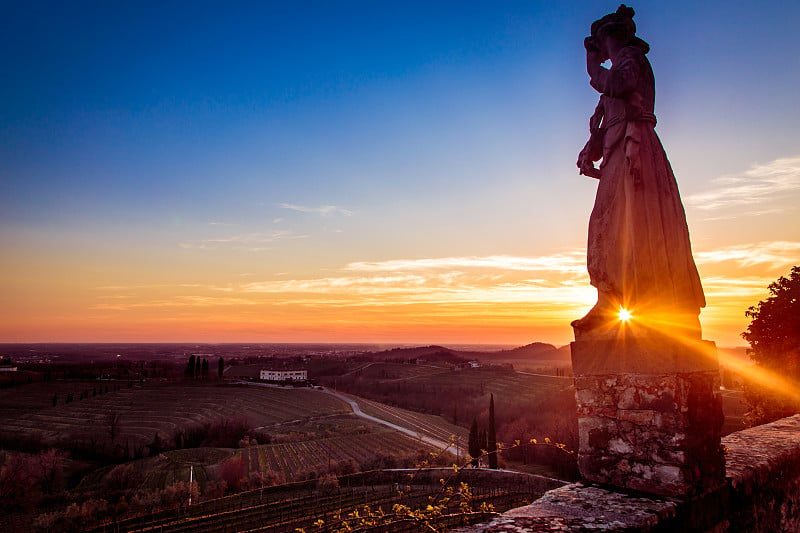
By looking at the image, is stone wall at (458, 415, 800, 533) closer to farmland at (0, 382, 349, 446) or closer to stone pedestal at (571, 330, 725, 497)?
stone pedestal at (571, 330, 725, 497)

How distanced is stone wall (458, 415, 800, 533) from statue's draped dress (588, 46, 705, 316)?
1.38 meters

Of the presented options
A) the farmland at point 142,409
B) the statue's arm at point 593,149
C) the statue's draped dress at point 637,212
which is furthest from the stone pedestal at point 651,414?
the farmland at point 142,409

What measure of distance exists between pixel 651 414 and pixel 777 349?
14.3 metres

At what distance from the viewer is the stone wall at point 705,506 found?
8.74 ft

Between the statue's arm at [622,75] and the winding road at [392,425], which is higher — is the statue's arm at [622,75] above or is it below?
above

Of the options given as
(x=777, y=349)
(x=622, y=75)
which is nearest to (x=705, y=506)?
(x=622, y=75)

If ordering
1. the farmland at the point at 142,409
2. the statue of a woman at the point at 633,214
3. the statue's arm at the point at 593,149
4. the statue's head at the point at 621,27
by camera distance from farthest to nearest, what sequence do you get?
the farmland at the point at 142,409 < the statue's arm at the point at 593,149 < the statue's head at the point at 621,27 < the statue of a woman at the point at 633,214

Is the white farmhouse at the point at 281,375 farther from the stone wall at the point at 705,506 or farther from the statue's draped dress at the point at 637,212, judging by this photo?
the statue's draped dress at the point at 637,212

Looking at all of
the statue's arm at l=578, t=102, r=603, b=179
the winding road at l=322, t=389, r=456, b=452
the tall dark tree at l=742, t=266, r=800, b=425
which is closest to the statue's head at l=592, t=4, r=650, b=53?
the statue's arm at l=578, t=102, r=603, b=179

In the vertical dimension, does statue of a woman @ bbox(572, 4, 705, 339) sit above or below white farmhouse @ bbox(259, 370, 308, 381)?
above

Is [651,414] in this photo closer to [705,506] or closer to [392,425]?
[705,506]

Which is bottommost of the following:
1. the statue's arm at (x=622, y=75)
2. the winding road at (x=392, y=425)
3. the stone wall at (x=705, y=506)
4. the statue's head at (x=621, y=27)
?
the winding road at (x=392, y=425)

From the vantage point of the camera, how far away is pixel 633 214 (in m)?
3.65

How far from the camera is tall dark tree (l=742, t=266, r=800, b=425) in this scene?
13.1 metres
